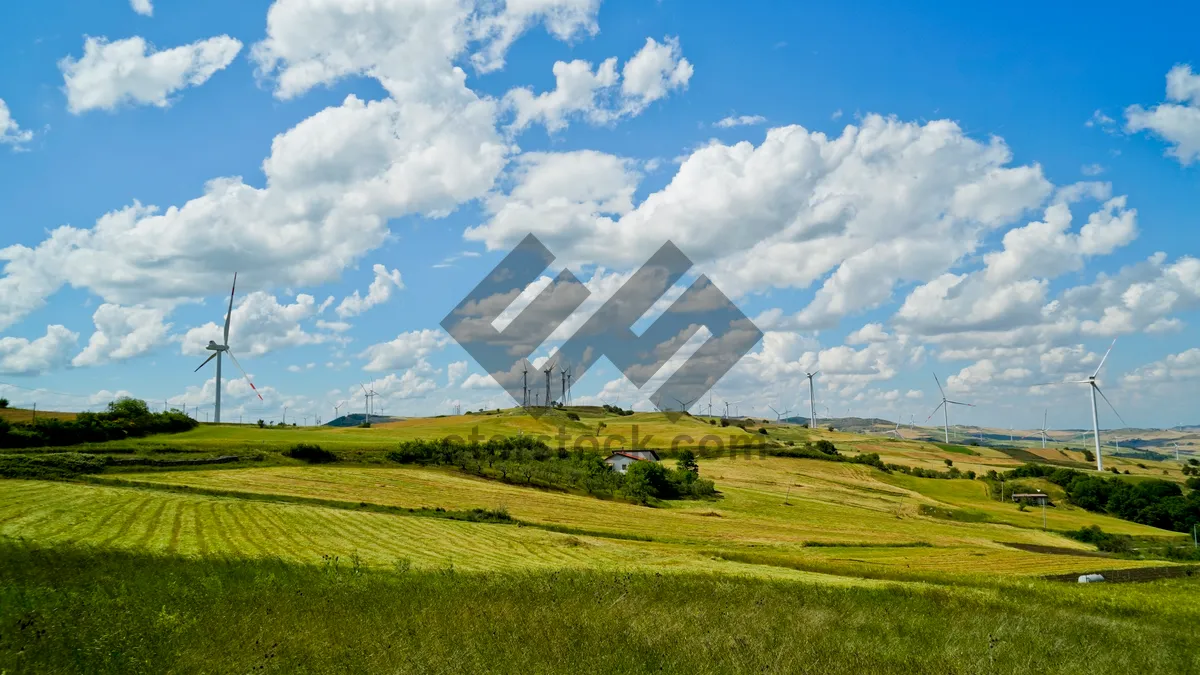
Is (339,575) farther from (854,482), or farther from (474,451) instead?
(854,482)

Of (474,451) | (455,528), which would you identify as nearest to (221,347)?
(474,451)

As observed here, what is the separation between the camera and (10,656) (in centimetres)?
977

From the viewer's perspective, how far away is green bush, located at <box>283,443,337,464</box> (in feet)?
268

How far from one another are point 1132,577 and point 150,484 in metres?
62.3

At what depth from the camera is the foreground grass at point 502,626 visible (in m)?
10.9

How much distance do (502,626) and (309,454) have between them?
75.6m

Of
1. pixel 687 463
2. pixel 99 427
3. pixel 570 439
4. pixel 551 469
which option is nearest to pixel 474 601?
pixel 551 469

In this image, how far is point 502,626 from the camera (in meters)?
13.5

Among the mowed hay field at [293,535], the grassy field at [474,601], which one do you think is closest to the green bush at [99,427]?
the grassy field at [474,601]

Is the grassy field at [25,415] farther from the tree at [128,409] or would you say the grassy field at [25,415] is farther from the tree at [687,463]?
the tree at [687,463]

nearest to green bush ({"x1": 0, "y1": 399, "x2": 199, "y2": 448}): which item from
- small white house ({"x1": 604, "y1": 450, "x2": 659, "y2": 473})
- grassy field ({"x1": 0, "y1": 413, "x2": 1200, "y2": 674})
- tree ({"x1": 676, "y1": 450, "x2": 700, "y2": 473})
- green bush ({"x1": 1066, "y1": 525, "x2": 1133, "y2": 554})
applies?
grassy field ({"x1": 0, "y1": 413, "x2": 1200, "y2": 674})

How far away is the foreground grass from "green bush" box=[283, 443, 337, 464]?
62851 mm

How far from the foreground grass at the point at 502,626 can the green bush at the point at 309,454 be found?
6285cm

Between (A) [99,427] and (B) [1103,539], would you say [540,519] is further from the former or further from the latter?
(B) [1103,539]
